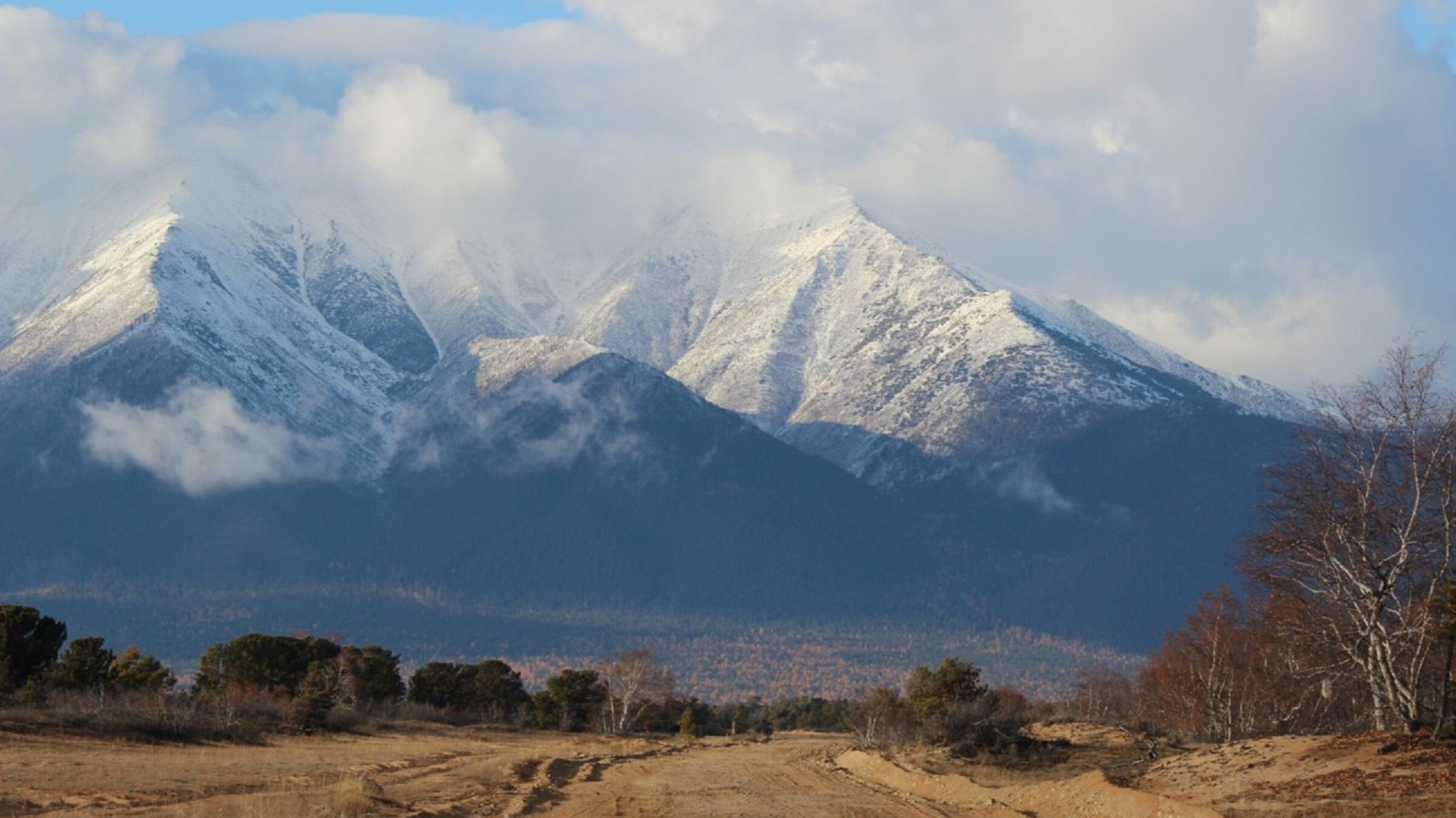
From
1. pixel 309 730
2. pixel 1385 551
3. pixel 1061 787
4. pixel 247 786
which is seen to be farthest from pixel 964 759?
pixel 309 730

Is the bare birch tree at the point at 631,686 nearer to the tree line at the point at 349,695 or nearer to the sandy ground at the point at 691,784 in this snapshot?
the tree line at the point at 349,695

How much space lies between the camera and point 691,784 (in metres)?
51.8

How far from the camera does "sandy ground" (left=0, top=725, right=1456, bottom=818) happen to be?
3791 cm

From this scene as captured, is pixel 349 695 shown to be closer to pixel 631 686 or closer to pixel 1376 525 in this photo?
pixel 631 686

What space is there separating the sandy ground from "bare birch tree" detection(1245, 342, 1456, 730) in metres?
3.32

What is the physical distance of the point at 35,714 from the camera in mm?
58000

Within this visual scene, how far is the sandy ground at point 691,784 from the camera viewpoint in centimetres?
3791

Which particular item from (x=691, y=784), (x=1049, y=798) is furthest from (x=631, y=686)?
(x=1049, y=798)

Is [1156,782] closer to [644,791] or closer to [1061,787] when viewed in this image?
[1061,787]

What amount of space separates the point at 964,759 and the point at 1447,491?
1995 centimetres

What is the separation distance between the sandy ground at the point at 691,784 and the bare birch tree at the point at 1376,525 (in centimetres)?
332

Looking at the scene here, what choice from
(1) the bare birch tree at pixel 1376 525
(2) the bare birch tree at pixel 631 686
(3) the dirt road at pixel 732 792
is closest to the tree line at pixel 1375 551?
(1) the bare birch tree at pixel 1376 525

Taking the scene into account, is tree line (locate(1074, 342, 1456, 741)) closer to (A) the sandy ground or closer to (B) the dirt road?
(A) the sandy ground

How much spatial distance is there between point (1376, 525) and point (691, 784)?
21766 millimetres
